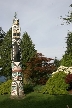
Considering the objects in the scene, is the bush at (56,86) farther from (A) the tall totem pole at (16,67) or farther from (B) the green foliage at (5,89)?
A: (B) the green foliage at (5,89)

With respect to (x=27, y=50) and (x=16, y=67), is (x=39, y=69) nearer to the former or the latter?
(x=16, y=67)

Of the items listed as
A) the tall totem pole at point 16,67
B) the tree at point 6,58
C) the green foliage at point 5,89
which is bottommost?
the green foliage at point 5,89

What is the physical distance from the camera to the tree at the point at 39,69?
32.0 meters

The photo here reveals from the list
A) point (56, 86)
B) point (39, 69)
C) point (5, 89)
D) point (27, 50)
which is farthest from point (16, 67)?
point (27, 50)

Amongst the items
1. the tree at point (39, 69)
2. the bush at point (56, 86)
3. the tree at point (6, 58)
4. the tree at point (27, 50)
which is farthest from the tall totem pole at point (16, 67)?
the tree at point (6, 58)

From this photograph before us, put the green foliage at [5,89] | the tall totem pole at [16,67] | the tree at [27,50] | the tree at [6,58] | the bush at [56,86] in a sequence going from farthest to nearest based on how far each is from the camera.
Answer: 1. the tree at [6,58]
2. the tree at [27,50]
3. the green foliage at [5,89]
4. the tall totem pole at [16,67]
5. the bush at [56,86]

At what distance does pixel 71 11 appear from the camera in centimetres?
1988

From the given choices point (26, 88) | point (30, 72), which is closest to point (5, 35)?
point (30, 72)

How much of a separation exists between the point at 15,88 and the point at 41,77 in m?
12.8

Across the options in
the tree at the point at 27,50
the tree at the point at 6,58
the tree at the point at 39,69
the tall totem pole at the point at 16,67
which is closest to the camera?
the tall totem pole at the point at 16,67

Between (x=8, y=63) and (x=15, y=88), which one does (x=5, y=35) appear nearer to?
(x=8, y=63)

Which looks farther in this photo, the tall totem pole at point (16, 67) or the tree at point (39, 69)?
the tree at point (39, 69)

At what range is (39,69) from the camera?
31.8m

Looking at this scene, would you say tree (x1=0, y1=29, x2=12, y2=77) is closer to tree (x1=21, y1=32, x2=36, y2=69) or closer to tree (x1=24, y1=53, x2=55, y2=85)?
tree (x1=21, y1=32, x2=36, y2=69)
